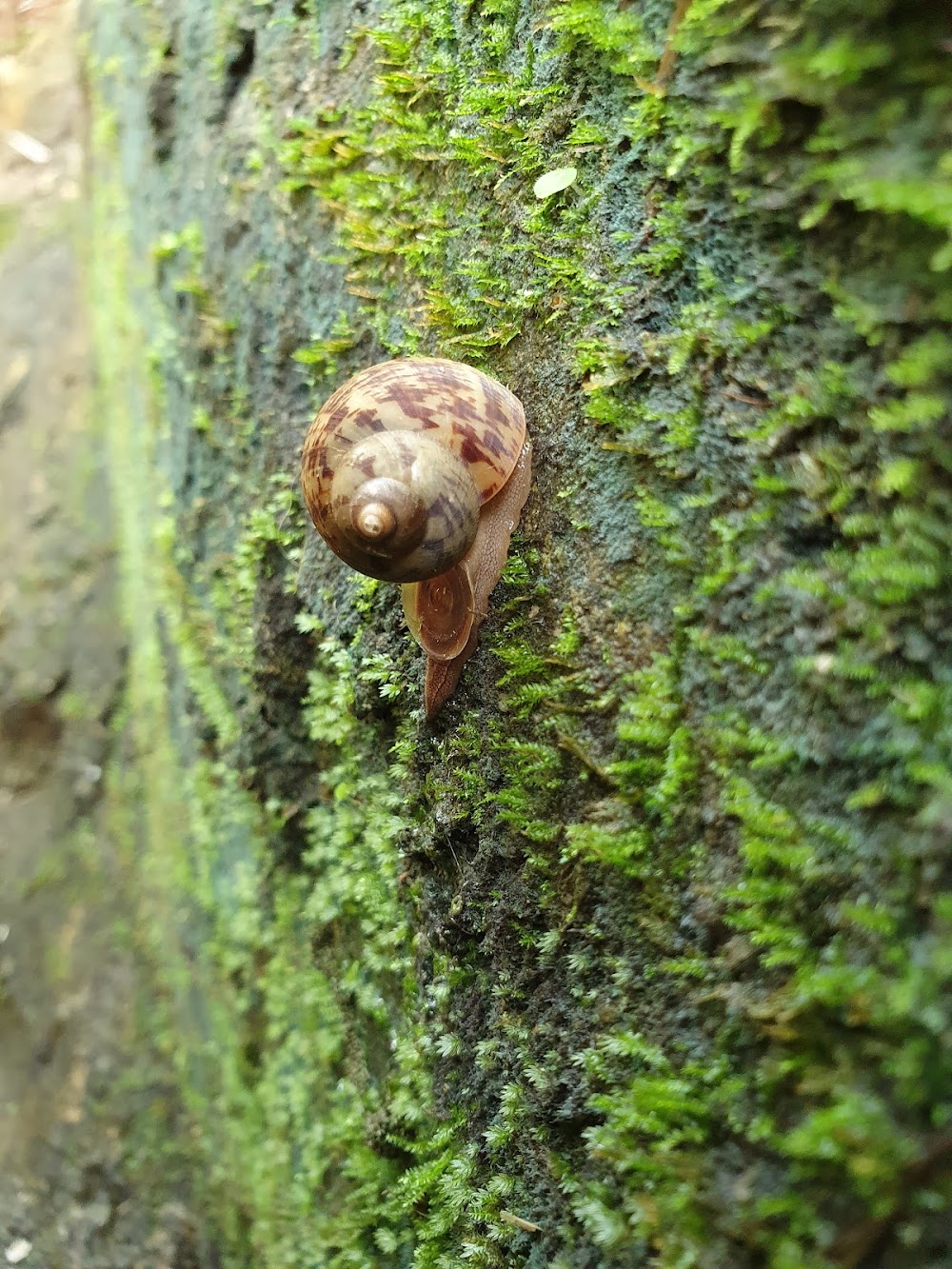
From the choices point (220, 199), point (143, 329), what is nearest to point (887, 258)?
point (220, 199)

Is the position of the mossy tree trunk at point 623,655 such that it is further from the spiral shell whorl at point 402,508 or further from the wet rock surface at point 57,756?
the wet rock surface at point 57,756

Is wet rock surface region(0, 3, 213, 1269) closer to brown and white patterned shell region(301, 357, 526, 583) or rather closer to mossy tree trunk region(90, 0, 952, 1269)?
mossy tree trunk region(90, 0, 952, 1269)

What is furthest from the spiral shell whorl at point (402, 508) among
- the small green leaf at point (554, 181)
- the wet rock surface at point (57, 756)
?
the wet rock surface at point (57, 756)

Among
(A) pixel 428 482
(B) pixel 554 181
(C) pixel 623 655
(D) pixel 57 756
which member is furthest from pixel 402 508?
(D) pixel 57 756

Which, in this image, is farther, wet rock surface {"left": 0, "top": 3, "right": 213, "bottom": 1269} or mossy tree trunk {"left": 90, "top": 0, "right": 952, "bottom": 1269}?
wet rock surface {"left": 0, "top": 3, "right": 213, "bottom": 1269}

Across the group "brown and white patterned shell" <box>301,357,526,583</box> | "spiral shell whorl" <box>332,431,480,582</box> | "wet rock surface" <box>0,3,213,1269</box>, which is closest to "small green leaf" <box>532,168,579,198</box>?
"brown and white patterned shell" <box>301,357,526,583</box>

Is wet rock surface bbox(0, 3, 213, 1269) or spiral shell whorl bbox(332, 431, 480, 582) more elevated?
spiral shell whorl bbox(332, 431, 480, 582)
